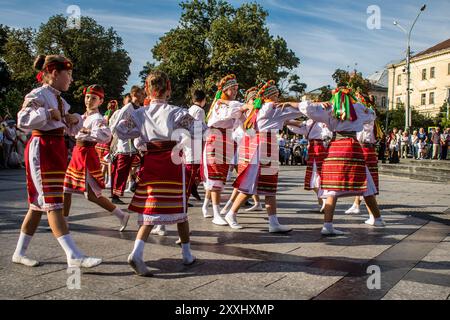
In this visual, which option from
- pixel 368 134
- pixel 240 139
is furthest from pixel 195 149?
pixel 368 134

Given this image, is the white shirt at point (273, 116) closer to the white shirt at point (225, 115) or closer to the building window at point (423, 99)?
the white shirt at point (225, 115)

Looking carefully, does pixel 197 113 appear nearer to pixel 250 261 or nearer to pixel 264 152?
pixel 264 152

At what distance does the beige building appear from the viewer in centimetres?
6141

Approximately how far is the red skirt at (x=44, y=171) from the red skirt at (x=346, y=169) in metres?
3.33

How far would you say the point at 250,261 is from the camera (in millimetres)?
4500

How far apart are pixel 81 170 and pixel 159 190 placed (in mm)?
1835

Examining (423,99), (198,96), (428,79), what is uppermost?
(428,79)

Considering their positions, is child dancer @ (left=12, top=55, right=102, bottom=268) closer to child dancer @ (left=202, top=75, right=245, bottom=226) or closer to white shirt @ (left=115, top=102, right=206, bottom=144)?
white shirt @ (left=115, top=102, right=206, bottom=144)

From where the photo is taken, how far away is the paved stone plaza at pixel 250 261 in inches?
141

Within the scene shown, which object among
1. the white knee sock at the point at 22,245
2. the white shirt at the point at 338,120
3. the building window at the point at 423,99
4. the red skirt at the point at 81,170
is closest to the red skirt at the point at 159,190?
the white knee sock at the point at 22,245

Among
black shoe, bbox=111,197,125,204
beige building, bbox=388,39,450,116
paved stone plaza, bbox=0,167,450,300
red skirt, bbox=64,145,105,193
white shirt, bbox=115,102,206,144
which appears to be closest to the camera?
paved stone plaza, bbox=0,167,450,300

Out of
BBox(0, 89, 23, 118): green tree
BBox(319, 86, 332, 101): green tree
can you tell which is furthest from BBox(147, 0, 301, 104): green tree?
BBox(0, 89, 23, 118): green tree

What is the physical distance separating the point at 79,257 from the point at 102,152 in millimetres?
6146

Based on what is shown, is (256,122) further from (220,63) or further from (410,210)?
(220,63)
